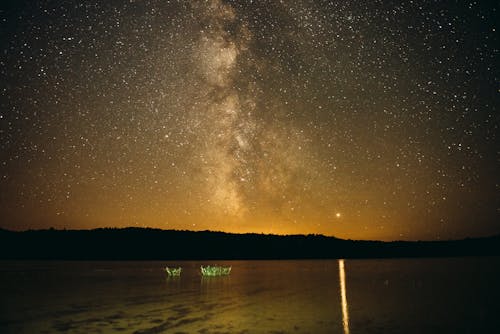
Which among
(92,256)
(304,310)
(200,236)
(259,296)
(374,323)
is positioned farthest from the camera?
(200,236)

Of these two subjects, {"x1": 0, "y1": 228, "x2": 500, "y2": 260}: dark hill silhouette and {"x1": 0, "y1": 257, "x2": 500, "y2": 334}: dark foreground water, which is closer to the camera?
{"x1": 0, "y1": 257, "x2": 500, "y2": 334}: dark foreground water

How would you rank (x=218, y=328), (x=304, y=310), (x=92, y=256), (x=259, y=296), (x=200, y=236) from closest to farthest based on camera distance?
1. (x=218, y=328)
2. (x=304, y=310)
3. (x=259, y=296)
4. (x=92, y=256)
5. (x=200, y=236)

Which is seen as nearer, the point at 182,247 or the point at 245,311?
the point at 245,311

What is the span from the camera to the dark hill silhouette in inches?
3780

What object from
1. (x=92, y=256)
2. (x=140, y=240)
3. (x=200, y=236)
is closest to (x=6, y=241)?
(x=92, y=256)

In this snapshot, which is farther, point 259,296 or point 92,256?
point 92,256

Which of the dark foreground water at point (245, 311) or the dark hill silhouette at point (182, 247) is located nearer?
the dark foreground water at point (245, 311)

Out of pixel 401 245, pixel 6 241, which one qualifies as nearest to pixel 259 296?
pixel 6 241

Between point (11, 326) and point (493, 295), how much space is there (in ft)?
71.9

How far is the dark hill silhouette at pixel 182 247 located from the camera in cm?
9600

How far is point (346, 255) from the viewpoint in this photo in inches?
5025

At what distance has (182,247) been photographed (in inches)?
4424

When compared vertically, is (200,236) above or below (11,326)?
above

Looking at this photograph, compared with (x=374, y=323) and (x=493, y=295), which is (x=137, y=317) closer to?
(x=374, y=323)
